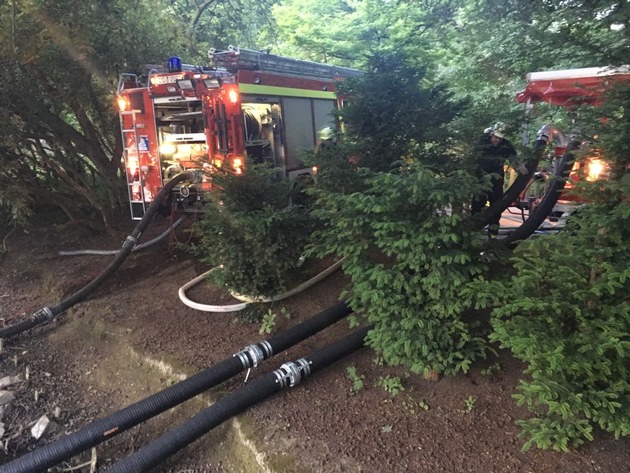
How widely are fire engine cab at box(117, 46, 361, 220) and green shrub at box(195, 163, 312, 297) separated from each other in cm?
130

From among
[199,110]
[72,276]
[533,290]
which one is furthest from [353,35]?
[533,290]

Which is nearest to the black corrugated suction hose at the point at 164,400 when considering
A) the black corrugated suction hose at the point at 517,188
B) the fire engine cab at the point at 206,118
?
the black corrugated suction hose at the point at 517,188

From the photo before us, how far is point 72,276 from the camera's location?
23.1 feet

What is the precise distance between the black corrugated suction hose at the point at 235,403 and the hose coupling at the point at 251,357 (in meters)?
0.21

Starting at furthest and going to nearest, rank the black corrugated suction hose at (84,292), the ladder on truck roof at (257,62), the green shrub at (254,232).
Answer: the ladder on truck roof at (257,62), the black corrugated suction hose at (84,292), the green shrub at (254,232)

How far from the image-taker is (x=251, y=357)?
4.16 m

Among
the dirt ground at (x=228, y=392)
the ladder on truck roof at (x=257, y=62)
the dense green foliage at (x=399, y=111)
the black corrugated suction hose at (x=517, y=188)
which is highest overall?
the ladder on truck roof at (x=257, y=62)

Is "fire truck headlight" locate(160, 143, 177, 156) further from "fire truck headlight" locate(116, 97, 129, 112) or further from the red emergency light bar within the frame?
the red emergency light bar

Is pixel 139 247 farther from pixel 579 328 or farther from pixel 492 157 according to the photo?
pixel 579 328

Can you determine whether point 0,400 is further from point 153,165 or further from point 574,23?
point 574,23

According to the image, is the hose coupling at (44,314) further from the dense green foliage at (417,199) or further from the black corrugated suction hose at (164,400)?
the black corrugated suction hose at (164,400)

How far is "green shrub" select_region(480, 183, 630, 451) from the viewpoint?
254 cm

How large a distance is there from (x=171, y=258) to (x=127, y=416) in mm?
3740

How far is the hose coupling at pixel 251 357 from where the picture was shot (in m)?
4.14
